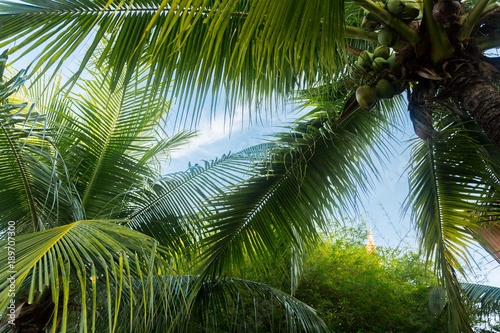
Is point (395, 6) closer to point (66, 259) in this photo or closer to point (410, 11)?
point (410, 11)

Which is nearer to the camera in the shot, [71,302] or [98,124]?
[71,302]

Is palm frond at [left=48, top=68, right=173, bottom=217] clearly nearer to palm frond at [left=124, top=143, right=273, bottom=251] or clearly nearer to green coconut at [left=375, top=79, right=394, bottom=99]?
palm frond at [left=124, top=143, right=273, bottom=251]

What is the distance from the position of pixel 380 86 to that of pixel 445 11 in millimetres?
425

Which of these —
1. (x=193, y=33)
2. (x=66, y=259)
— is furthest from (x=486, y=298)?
(x=66, y=259)

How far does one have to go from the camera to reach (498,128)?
163 centimetres

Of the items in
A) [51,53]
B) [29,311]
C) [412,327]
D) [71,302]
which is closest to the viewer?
[51,53]

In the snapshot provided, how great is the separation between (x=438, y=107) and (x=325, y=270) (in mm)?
4139

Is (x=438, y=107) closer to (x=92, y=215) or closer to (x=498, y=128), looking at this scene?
(x=498, y=128)

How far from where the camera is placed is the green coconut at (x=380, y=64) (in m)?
1.97

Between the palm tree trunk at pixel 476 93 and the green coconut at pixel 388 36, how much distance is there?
0.83 feet

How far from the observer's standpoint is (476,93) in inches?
69.0

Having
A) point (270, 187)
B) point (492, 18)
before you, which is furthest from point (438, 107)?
point (270, 187)

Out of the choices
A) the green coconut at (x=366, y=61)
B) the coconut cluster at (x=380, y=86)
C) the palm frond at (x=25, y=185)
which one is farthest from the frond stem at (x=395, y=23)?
the palm frond at (x=25, y=185)

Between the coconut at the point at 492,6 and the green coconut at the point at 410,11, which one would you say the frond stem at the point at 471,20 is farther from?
the green coconut at the point at 410,11
